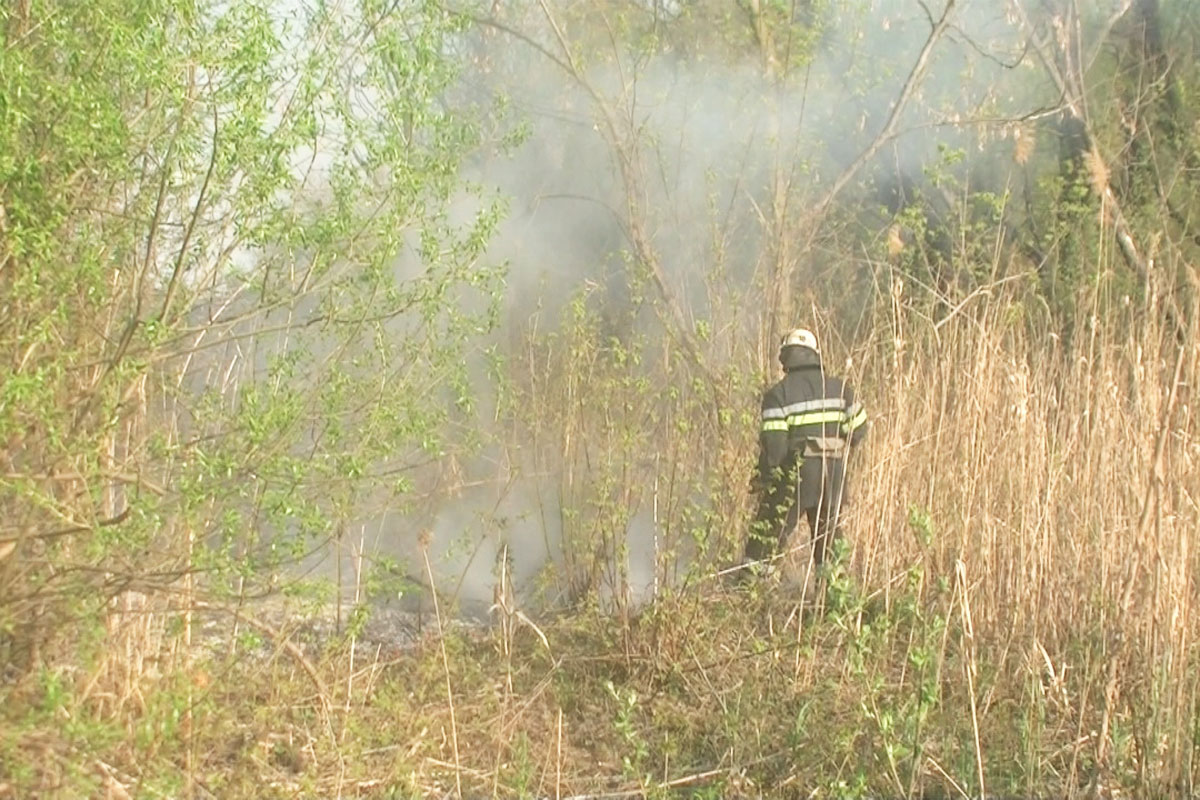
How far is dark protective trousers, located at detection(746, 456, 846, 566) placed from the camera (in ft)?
19.8

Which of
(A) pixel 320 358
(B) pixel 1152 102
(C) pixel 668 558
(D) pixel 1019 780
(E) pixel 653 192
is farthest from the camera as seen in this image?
(B) pixel 1152 102

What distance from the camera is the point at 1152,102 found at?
11.5 metres

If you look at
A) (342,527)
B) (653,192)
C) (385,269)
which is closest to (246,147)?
(385,269)

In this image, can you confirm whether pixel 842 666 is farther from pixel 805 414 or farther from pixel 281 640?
pixel 281 640

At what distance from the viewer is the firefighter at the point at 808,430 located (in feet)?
21.9

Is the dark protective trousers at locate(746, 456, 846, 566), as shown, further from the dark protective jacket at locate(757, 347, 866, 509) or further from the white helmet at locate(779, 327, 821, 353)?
the white helmet at locate(779, 327, 821, 353)

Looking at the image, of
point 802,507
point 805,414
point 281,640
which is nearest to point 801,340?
point 805,414

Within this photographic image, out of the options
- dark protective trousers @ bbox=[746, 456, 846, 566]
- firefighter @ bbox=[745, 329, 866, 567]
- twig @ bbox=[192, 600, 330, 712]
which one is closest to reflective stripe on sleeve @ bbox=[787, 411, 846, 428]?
firefighter @ bbox=[745, 329, 866, 567]

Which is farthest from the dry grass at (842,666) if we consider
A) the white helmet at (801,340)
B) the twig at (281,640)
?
the white helmet at (801,340)

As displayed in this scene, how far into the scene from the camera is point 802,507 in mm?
7043

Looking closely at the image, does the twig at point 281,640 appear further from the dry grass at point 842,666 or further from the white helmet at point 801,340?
the white helmet at point 801,340

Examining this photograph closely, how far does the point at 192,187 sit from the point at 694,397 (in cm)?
286

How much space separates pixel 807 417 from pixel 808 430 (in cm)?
7

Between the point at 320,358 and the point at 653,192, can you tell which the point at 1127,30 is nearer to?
the point at 653,192
